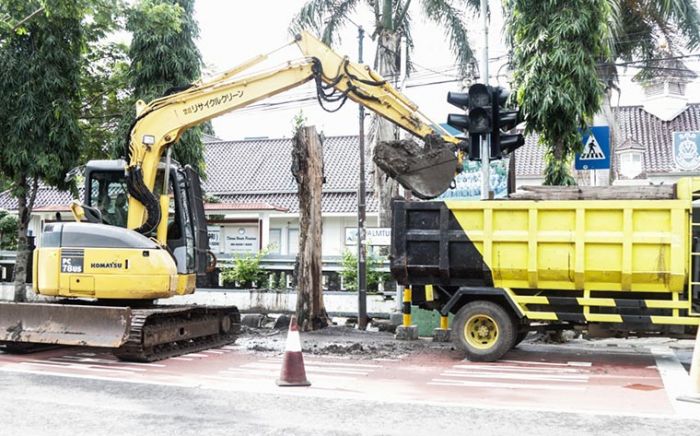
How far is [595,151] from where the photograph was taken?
14.0m

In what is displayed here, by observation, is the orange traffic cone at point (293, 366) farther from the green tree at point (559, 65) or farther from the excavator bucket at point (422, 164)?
the green tree at point (559, 65)

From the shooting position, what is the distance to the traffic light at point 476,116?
12.4 m

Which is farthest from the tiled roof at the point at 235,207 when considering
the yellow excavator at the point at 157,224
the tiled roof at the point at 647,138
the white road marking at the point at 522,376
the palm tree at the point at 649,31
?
the white road marking at the point at 522,376

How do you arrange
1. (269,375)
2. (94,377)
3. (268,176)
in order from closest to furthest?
(94,377)
(269,375)
(268,176)

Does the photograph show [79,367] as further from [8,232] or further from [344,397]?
[8,232]

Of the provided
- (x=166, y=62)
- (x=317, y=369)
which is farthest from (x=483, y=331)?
(x=166, y=62)

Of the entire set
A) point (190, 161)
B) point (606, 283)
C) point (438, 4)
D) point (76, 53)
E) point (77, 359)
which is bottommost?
point (77, 359)

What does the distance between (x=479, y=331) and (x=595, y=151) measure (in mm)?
4381

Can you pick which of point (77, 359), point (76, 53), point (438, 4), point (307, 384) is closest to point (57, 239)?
point (77, 359)

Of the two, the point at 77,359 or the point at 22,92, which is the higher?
the point at 22,92

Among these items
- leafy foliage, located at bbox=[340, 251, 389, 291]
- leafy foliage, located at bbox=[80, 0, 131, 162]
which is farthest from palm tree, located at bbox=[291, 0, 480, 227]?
leafy foliage, located at bbox=[80, 0, 131, 162]

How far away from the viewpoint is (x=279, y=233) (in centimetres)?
3469

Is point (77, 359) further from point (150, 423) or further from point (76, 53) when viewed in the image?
point (76, 53)

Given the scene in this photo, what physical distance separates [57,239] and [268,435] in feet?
20.3
